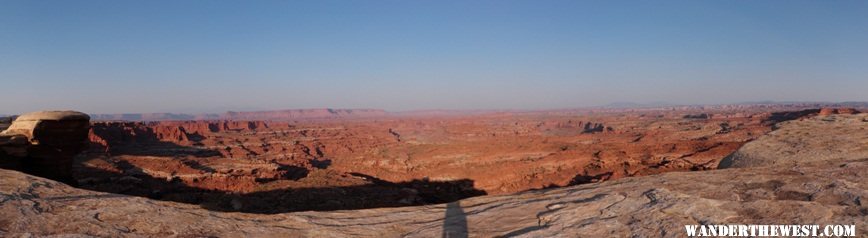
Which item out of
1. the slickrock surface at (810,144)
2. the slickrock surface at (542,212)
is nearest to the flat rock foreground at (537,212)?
the slickrock surface at (542,212)

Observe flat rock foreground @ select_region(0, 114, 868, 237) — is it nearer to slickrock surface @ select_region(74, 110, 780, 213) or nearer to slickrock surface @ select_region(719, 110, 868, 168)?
slickrock surface @ select_region(719, 110, 868, 168)

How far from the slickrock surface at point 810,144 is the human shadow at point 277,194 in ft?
34.4

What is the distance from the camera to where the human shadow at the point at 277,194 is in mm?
14523

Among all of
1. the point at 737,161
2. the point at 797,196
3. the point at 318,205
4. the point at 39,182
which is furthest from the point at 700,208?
the point at 318,205

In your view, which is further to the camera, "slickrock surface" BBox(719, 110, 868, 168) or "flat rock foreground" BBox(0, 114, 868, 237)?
"slickrock surface" BBox(719, 110, 868, 168)

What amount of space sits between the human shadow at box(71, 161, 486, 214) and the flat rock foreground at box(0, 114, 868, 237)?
9007 millimetres

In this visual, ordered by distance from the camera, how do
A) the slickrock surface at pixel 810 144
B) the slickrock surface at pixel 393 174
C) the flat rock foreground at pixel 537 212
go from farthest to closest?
the slickrock surface at pixel 393 174, the slickrock surface at pixel 810 144, the flat rock foreground at pixel 537 212

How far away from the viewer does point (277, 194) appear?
16.0 m

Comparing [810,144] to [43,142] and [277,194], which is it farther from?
[43,142]

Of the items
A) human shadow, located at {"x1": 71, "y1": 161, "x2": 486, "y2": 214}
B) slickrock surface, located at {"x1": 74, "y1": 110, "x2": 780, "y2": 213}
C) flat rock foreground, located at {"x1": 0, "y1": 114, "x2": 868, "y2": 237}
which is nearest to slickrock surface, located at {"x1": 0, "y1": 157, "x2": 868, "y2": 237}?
flat rock foreground, located at {"x1": 0, "y1": 114, "x2": 868, "y2": 237}

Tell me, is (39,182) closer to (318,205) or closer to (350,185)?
(318,205)

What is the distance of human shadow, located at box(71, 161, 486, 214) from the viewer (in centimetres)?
1452

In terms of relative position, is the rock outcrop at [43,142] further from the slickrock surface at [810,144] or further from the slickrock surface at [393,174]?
the slickrock surface at [810,144]

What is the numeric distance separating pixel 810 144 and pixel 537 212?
6.52 m
